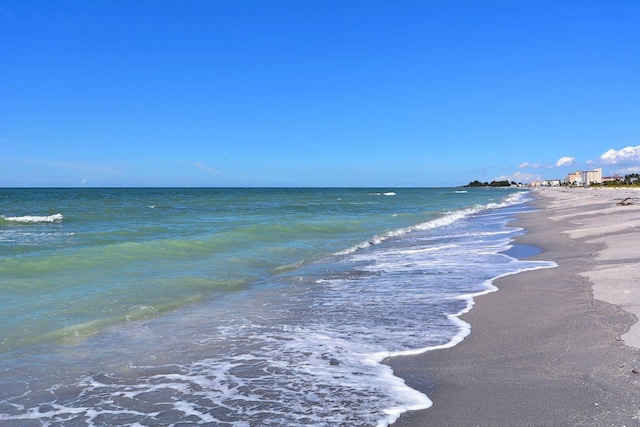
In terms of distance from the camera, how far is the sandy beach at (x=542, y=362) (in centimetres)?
370

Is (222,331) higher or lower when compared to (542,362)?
lower

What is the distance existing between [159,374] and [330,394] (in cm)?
179

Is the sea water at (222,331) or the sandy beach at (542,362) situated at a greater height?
the sandy beach at (542,362)

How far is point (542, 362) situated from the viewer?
15.7 feet

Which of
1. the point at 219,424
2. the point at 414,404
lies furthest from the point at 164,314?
the point at 414,404

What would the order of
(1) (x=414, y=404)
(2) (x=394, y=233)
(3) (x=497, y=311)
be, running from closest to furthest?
(1) (x=414, y=404)
(3) (x=497, y=311)
(2) (x=394, y=233)

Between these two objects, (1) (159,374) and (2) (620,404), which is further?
(1) (159,374)

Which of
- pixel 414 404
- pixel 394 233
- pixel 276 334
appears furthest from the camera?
pixel 394 233

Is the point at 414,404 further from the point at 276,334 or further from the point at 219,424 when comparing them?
the point at 276,334

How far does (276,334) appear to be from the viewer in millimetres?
6293

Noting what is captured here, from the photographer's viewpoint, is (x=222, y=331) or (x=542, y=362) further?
(x=222, y=331)

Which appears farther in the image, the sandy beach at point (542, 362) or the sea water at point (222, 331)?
the sea water at point (222, 331)

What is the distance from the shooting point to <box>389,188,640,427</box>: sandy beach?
3.70 meters

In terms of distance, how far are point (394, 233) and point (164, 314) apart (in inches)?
577
